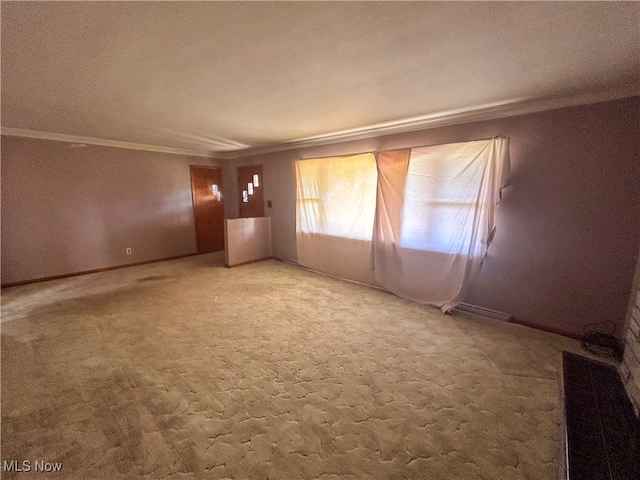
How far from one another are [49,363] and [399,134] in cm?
446

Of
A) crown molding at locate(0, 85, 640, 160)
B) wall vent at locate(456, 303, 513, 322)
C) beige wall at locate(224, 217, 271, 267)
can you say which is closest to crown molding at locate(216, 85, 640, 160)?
crown molding at locate(0, 85, 640, 160)

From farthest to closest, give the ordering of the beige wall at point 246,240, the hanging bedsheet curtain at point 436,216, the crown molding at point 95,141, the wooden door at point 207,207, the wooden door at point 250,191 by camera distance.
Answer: the wooden door at point 207,207 < the wooden door at point 250,191 < the beige wall at point 246,240 < the crown molding at point 95,141 < the hanging bedsheet curtain at point 436,216

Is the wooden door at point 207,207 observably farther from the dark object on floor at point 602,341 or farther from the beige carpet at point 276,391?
the dark object on floor at point 602,341

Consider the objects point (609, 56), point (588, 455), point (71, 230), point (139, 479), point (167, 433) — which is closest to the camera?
point (139, 479)

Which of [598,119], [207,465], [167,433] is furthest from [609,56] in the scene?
[167,433]

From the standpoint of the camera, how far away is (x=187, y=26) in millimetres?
1426

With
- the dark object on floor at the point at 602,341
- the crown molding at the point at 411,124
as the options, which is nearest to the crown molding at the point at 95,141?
the crown molding at the point at 411,124

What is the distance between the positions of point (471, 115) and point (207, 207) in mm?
5585

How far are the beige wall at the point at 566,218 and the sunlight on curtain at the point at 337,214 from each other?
51.6 inches

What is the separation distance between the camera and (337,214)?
14.3ft

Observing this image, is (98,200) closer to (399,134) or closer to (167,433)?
(167,433)

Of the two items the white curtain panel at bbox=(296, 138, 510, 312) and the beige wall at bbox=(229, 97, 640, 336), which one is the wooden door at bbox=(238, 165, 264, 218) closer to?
the white curtain panel at bbox=(296, 138, 510, 312)

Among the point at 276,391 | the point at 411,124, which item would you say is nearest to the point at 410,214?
the point at 411,124

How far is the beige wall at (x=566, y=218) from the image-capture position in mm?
2305
